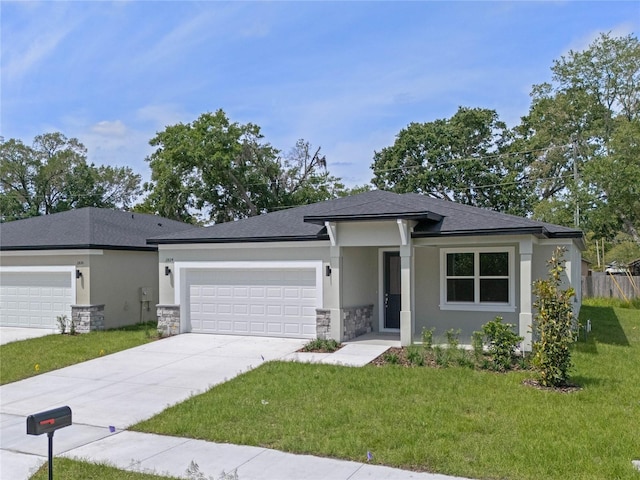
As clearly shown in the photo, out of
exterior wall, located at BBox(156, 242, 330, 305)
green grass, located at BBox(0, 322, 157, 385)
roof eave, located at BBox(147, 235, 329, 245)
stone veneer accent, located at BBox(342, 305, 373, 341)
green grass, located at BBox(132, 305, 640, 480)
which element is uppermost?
roof eave, located at BBox(147, 235, 329, 245)

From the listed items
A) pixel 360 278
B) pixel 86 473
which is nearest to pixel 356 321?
pixel 360 278

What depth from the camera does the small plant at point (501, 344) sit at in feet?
32.3

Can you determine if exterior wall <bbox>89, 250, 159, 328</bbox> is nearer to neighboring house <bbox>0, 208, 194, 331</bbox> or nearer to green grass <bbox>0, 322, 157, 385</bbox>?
neighboring house <bbox>0, 208, 194, 331</bbox>

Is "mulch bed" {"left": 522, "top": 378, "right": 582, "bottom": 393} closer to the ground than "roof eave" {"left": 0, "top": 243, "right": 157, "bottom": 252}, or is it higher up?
closer to the ground

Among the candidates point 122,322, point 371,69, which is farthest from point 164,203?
point 371,69

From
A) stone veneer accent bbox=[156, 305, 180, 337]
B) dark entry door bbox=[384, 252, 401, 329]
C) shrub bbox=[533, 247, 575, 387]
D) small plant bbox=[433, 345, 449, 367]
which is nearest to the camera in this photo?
shrub bbox=[533, 247, 575, 387]

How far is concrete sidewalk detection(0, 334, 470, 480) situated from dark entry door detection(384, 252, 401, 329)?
2.21 metres

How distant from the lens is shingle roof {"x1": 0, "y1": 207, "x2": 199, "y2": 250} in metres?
16.3

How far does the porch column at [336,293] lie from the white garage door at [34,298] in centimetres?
842

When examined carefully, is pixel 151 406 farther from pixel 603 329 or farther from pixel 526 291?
pixel 603 329

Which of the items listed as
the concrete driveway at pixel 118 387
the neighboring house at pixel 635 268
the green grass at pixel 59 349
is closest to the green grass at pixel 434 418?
the concrete driveway at pixel 118 387

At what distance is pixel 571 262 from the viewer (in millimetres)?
13688

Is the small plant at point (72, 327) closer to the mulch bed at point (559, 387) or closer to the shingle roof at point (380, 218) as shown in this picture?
the shingle roof at point (380, 218)

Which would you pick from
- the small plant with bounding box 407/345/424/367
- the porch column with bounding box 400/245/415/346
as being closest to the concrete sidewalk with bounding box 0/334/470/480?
the porch column with bounding box 400/245/415/346
